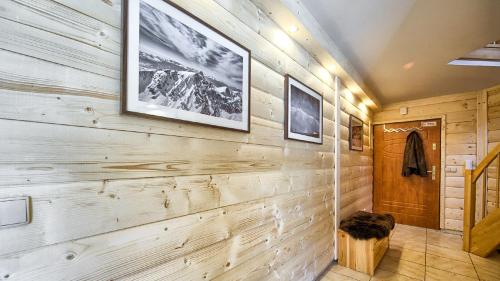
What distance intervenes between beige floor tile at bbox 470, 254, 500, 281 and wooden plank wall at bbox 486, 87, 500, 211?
1.01m

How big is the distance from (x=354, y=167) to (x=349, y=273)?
1611mm

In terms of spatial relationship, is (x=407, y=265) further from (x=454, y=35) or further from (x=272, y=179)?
(x=454, y=35)

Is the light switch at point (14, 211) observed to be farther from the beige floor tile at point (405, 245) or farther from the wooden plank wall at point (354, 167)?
the beige floor tile at point (405, 245)

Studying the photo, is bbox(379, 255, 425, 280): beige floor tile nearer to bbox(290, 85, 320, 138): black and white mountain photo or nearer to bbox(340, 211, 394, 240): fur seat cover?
bbox(340, 211, 394, 240): fur seat cover

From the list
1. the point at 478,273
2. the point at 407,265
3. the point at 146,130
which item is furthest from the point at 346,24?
the point at 478,273

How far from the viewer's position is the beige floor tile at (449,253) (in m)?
2.92

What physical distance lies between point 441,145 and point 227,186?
4.48 meters

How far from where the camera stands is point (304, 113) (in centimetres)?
212

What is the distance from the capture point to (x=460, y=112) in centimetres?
401

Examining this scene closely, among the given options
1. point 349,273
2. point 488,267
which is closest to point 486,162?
point 488,267

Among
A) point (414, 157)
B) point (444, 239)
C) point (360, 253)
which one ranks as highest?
point (414, 157)

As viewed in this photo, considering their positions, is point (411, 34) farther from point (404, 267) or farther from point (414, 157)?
point (414, 157)

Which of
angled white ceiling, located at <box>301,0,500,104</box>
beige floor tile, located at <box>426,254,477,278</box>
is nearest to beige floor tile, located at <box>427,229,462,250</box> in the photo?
beige floor tile, located at <box>426,254,477,278</box>

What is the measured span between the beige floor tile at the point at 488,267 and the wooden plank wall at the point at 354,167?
1.41 metres
